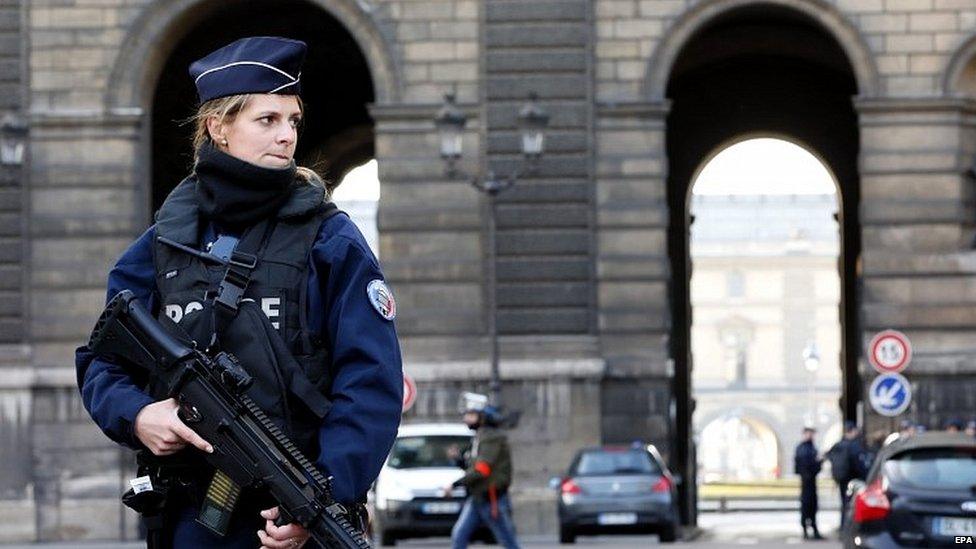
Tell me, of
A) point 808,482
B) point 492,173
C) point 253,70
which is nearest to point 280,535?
point 253,70

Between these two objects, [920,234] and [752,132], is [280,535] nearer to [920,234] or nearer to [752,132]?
[920,234]

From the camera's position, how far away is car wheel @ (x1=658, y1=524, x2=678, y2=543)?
30.8m

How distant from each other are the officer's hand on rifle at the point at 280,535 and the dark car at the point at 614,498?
24460mm

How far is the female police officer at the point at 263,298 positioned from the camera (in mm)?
6191

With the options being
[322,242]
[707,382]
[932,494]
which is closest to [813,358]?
[707,382]

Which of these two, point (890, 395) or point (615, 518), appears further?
point (615, 518)

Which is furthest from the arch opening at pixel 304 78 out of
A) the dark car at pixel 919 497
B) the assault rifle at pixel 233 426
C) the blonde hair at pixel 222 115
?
the assault rifle at pixel 233 426

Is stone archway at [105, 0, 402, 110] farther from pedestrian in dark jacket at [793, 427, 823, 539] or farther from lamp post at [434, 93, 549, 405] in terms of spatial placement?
pedestrian in dark jacket at [793, 427, 823, 539]

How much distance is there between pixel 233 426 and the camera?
5992 millimetres

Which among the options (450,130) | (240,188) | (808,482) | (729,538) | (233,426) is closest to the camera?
(233,426)

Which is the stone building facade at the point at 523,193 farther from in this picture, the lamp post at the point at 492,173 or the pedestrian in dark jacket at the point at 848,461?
the pedestrian in dark jacket at the point at 848,461

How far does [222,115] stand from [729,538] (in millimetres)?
30210

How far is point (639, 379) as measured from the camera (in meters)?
34.0

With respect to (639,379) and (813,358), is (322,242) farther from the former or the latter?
(813,358)
